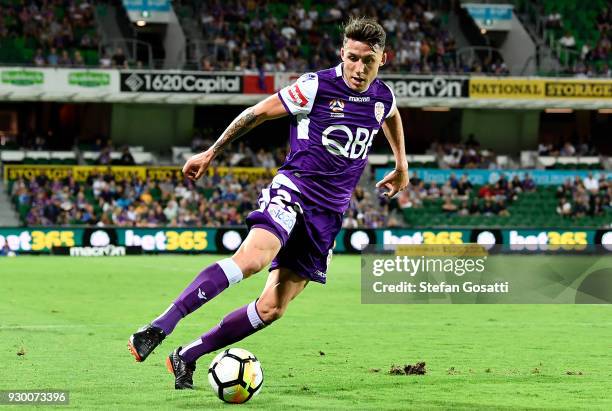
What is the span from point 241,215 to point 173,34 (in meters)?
9.91

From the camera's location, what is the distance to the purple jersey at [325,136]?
8.21 meters

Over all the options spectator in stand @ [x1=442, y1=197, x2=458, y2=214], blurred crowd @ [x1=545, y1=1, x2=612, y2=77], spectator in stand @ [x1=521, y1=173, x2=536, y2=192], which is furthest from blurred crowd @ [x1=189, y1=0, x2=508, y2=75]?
spectator in stand @ [x1=442, y1=197, x2=458, y2=214]

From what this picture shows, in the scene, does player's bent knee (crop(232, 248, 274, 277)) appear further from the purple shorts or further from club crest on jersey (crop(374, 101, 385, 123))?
club crest on jersey (crop(374, 101, 385, 123))

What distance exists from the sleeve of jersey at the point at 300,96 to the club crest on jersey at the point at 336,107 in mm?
143

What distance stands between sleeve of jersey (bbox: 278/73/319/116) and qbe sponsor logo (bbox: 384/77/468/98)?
3368 cm

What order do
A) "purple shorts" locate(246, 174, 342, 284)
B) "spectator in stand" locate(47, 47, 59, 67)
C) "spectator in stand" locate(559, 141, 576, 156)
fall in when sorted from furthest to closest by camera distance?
1. "spectator in stand" locate(559, 141, 576, 156)
2. "spectator in stand" locate(47, 47, 59, 67)
3. "purple shorts" locate(246, 174, 342, 284)

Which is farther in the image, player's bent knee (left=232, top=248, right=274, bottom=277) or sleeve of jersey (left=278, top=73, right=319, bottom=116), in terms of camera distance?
sleeve of jersey (left=278, top=73, right=319, bottom=116)

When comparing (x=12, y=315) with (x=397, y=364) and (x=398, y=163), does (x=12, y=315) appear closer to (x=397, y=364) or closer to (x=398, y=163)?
(x=397, y=364)

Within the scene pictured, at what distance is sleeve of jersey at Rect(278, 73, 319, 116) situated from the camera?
8.20 metres

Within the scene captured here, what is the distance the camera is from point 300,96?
26.9 feet

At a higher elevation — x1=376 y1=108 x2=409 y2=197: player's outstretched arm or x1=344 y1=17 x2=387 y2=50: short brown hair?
x1=344 y1=17 x2=387 y2=50: short brown hair

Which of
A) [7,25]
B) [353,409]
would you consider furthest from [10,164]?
[353,409]

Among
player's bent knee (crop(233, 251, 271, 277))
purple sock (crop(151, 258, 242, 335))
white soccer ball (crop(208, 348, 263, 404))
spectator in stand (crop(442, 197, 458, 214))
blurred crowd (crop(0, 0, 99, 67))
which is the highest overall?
blurred crowd (crop(0, 0, 99, 67))

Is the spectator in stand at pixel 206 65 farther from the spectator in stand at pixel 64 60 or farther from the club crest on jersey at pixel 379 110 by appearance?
the club crest on jersey at pixel 379 110
